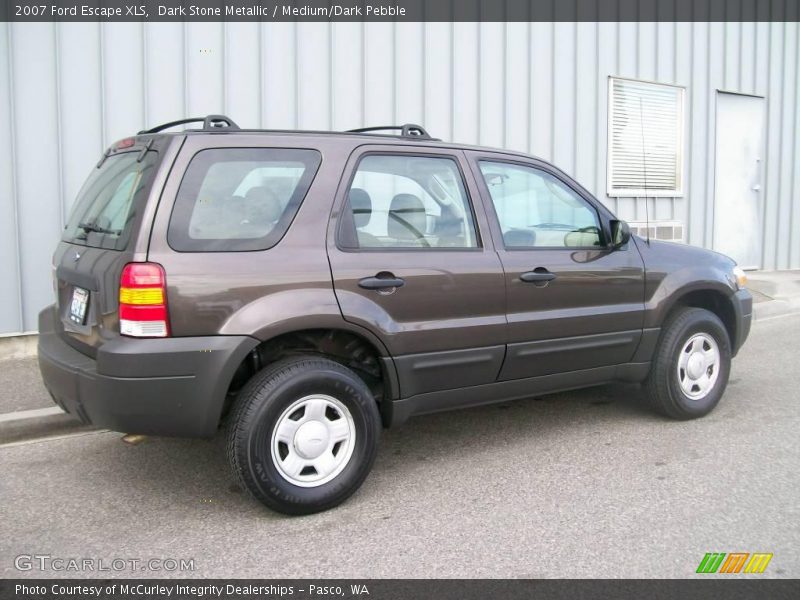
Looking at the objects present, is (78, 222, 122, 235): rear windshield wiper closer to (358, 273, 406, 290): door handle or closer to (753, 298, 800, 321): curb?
(358, 273, 406, 290): door handle

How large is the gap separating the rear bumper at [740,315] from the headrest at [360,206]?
2731mm

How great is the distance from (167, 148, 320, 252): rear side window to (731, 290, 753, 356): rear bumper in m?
3.09

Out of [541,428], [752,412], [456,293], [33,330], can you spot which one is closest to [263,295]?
[456,293]

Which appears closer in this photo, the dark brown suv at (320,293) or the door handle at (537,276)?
the dark brown suv at (320,293)

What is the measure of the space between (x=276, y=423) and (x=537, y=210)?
2.01 metres

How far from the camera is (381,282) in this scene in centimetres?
364

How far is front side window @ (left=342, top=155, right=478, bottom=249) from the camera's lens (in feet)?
12.2

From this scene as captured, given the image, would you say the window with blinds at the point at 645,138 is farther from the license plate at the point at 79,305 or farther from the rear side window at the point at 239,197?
the license plate at the point at 79,305

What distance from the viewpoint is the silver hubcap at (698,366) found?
4789mm

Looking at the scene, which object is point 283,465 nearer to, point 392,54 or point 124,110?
point 124,110

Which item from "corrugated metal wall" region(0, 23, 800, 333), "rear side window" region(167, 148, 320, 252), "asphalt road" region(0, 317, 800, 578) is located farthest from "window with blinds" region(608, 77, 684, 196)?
"rear side window" region(167, 148, 320, 252)

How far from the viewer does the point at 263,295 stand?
3.36 metres
